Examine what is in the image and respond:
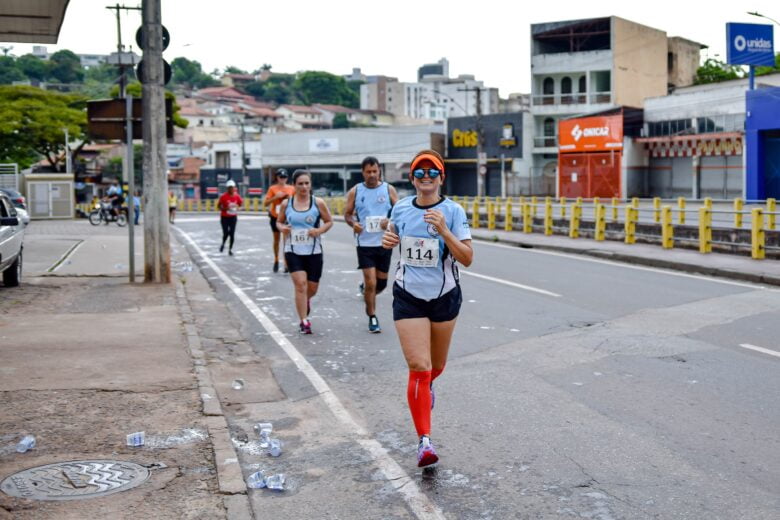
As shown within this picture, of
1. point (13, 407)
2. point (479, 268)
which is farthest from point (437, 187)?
point (479, 268)

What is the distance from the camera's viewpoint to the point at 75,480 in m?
5.59

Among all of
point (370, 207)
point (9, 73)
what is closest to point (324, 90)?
point (9, 73)

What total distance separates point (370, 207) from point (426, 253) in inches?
206

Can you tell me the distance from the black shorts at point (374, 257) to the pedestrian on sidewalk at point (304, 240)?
479mm

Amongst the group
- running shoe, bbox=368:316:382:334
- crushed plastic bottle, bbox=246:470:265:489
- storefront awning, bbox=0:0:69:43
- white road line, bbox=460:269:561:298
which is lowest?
crushed plastic bottle, bbox=246:470:265:489

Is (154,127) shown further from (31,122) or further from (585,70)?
(585,70)

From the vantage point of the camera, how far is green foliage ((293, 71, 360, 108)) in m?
168

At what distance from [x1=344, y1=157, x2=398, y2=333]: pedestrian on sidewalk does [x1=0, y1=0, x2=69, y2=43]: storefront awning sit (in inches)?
185

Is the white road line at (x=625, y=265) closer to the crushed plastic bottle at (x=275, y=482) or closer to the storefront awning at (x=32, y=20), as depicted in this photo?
the storefront awning at (x=32, y=20)

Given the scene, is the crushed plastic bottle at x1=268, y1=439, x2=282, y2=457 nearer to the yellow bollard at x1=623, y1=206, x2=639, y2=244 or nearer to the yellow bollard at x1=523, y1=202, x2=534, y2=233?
the yellow bollard at x1=623, y1=206, x2=639, y2=244

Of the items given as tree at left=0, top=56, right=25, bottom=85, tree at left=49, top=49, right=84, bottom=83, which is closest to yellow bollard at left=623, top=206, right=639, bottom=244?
tree at left=0, top=56, right=25, bottom=85

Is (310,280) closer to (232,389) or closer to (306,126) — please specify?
(232,389)

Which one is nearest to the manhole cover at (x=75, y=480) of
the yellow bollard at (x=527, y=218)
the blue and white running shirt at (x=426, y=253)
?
the blue and white running shirt at (x=426, y=253)

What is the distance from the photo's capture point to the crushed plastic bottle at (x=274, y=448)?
6262 mm
